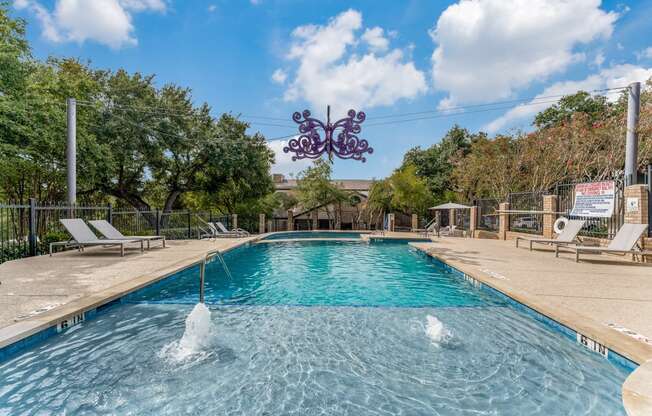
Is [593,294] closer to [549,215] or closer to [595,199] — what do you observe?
[595,199]

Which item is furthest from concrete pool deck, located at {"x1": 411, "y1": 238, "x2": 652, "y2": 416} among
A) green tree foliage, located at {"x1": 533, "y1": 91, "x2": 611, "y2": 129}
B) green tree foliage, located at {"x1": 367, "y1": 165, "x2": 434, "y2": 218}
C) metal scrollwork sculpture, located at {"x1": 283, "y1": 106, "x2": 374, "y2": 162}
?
green tree foliage, located at {"x1": 533, "y1": 91, "x2": 611, "y2": 129}

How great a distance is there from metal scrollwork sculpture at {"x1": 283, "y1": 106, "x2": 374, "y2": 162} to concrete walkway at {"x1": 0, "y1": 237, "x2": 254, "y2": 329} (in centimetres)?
437

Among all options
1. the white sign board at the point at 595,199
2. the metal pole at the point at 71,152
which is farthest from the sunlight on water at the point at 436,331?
the metal pole at the point at 71,152

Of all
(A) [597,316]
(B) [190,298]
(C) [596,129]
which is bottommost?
(B) [190,298]

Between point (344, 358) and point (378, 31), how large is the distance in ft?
46.1

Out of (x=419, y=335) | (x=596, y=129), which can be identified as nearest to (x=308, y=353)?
(x=419, y=335)

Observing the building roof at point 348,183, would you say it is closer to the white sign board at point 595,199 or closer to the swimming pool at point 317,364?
the white sign board at point 595,199

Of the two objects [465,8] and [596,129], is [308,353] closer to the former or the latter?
[465,8]

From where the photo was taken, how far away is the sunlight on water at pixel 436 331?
3.95 m

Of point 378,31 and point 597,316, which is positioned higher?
point 378,31

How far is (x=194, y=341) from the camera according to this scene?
3826 millimetres

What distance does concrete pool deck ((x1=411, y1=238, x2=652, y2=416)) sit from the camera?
2.88m

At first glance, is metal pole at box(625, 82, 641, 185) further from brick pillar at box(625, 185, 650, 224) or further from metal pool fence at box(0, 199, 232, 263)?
metal pool fence at box(0, 199, 232, 263)

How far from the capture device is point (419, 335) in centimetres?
407
